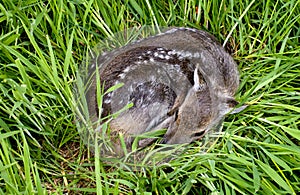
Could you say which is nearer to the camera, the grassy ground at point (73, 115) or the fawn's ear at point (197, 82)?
the grassy ground at point (73, 115)

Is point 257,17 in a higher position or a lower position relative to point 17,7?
lower

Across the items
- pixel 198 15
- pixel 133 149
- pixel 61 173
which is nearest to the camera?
pixel 133 149

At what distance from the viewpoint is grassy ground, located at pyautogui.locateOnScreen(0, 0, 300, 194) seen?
9.71ft

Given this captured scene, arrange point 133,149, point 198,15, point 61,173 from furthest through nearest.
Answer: point 198,15 → point 61,173 → point 133,149

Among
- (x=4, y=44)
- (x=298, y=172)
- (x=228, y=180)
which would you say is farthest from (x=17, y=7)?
(x=298, y=172)

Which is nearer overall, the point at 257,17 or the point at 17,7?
the point at 17,7

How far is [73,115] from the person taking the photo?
10.3 ft

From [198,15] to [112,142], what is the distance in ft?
3.51

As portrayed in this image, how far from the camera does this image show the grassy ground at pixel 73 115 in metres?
2.96

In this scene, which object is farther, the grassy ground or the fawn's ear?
the fawn's ear

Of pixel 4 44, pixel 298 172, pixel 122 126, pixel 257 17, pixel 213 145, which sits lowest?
pixel 298 172

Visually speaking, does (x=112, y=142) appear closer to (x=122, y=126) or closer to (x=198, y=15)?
(x=122, y=126)

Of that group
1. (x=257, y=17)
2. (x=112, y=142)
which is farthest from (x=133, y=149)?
(x=257, y=17)

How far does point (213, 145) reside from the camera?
10.3 ft
